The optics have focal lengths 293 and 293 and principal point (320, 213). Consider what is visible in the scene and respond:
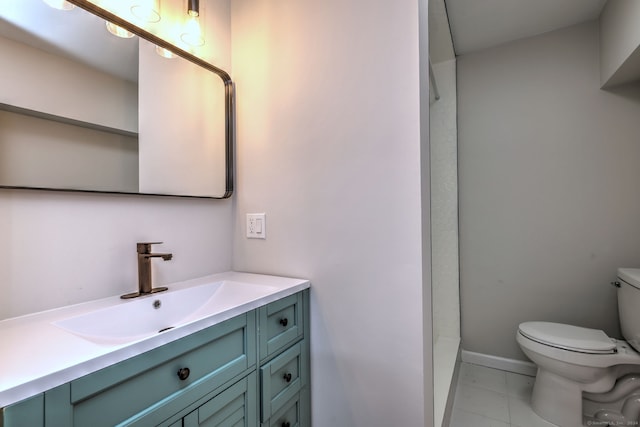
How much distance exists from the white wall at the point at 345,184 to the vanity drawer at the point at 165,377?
39 cm

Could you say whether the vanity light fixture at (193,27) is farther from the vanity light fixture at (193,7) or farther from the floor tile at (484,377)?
the floor tile at (484,377)

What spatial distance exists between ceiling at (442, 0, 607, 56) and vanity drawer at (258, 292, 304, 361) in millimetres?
1603

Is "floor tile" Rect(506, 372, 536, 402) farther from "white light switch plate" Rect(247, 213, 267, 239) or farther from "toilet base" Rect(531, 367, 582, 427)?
"white light switch plate" Rect(247, 213, 267, 239)

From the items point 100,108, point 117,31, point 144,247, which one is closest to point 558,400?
point 144,247

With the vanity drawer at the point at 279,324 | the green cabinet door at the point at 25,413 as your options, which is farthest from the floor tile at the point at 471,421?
the green cabinet door at the point at 25,413

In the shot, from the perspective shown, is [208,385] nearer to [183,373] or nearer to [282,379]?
[183,373]

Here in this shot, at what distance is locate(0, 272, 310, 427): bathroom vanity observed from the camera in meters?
0.51

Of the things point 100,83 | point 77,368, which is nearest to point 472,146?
point 100,83

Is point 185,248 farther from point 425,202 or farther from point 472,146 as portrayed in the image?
point 472,146

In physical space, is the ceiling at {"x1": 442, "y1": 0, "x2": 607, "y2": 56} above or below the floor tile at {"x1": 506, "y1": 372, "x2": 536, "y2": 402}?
above

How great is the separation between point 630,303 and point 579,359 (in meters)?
0.41

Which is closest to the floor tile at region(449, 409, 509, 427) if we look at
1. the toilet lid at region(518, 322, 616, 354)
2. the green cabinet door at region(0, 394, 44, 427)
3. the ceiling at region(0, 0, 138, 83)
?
the toilet lid at region(518, 322, 616, 354)

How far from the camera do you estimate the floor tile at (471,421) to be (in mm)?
1500

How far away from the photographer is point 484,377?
192 cm
